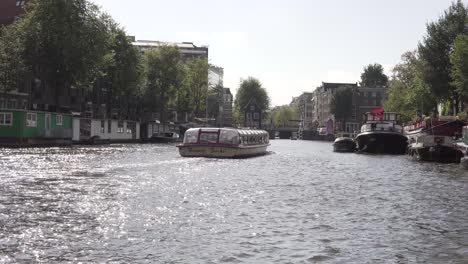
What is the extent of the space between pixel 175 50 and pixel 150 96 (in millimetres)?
10767

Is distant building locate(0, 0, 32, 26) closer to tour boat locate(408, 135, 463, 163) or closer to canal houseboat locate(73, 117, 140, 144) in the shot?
canal houseboat locate(73, 117, 140, 144)

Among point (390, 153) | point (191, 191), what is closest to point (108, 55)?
point (390, 153)

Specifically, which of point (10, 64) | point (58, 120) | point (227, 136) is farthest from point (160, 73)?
point (227, 136)

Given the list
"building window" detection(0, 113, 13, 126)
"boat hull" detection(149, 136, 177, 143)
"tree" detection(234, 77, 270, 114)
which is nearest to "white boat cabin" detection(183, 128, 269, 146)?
"building window" detection(0, 113, 13, 126)

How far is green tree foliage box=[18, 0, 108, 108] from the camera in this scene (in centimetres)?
7625

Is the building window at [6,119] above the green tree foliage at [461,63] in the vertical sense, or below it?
below

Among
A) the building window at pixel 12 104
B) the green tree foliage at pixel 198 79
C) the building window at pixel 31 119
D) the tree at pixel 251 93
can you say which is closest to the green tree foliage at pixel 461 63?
the building window at pixel 31 119

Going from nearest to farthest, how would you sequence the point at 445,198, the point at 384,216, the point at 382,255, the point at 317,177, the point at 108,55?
the point at 382,255 → the point at 384,216 → the point at 445,198 → the point at 317,177 → the point at 108,55

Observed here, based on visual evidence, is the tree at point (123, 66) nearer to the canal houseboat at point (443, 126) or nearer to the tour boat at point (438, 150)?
the canal houseboat at point (443, 126)

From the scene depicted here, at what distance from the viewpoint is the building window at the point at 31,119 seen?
62.0 m

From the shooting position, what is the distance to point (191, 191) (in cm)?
2572

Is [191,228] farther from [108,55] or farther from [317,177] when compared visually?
[108,55]

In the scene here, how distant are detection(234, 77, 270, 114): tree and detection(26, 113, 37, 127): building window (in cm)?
12840

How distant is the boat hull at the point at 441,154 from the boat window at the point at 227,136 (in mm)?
17230
